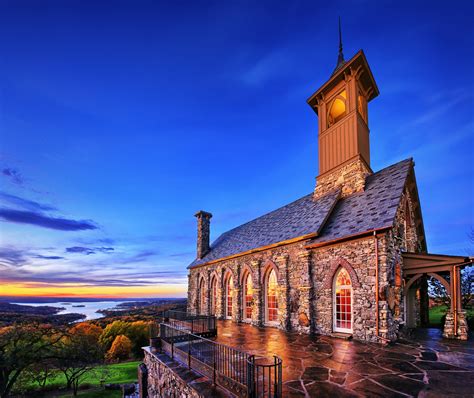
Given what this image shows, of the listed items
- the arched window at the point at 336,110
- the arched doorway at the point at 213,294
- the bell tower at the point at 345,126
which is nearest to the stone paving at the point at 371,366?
the bell tower at the point at 345,126

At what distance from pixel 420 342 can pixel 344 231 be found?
15.5 ft

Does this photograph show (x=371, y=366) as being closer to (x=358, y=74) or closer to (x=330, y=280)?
(x=330, y=280)

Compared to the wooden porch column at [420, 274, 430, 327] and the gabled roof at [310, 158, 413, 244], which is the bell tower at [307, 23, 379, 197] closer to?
the gabled roof at [310, 158, 413, 244]

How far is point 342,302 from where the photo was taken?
438 inches

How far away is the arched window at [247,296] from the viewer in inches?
659

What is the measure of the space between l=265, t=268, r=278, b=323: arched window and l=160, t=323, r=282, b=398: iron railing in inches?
237

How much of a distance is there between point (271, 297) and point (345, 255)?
5.86 metres

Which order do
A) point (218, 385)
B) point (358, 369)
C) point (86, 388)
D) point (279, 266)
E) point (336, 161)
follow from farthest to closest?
point (86, 388)
point (336, 161)
point (279, 266)
point (358, 369)
point (218, 385)

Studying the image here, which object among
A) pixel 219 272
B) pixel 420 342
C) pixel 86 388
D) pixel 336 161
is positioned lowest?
pixel 86 388

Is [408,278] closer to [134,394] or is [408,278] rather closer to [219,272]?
[219,272]

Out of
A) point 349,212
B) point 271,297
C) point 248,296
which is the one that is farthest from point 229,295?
point 349,212

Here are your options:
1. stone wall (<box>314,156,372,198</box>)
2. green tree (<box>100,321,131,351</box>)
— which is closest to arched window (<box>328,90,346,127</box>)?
stone wall (<box>314,156,372,198</box>)

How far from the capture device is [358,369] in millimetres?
6617

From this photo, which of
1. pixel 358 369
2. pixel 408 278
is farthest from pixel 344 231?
pixel 358 369
